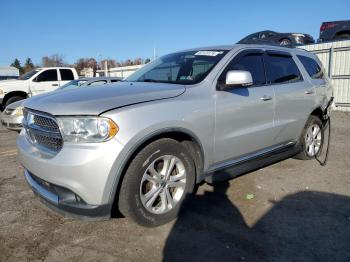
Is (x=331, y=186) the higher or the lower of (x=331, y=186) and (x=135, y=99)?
the lower

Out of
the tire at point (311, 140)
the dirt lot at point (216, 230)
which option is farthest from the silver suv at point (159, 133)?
the tire at point (311, 140)

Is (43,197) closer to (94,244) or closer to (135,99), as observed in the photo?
(94,244)

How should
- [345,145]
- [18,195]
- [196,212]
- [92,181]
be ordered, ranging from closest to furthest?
1. [92,181]
2. [196,212]
3. [18,195]
4. [345,145]

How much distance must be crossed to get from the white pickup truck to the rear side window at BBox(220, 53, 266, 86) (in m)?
10.9

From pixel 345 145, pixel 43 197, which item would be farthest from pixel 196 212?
pixel 345 145

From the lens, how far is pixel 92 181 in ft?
8.59

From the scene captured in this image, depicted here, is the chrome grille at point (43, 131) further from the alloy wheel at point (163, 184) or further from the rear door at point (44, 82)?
the rear door at point (44, 82)

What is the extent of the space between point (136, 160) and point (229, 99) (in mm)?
1341

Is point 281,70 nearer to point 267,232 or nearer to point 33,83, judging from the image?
point 267,232

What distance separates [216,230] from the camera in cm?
309

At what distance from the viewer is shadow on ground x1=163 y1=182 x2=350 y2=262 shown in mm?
2682

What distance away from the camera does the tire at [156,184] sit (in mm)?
2836

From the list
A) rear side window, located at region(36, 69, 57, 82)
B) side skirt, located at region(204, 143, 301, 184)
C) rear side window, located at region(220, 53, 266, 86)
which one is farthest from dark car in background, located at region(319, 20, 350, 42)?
rear side window, located at region(220, 53, 266, 86)

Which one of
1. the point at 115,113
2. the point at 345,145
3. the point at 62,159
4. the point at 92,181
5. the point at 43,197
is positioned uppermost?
the point at 115,113
